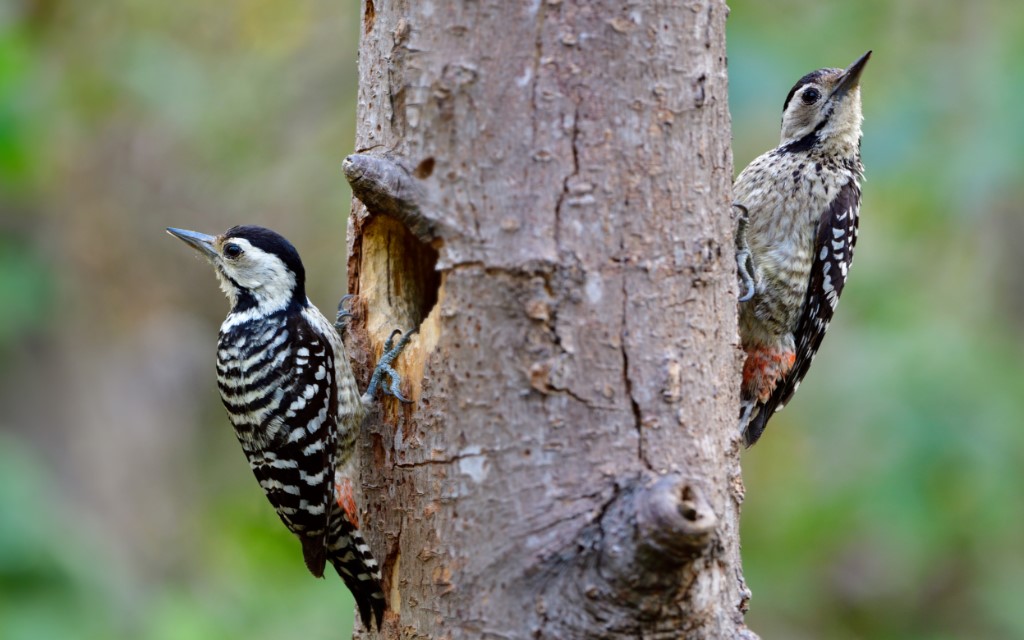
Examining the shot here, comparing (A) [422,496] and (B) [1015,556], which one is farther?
(B) [1015,556]

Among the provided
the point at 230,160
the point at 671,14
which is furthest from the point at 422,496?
the point at 230,160

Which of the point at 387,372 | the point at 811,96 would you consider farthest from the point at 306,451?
the point at 811,96

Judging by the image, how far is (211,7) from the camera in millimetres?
7949

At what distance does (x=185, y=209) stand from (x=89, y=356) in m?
1.55

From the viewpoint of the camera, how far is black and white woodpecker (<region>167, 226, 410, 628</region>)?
11.7 ft

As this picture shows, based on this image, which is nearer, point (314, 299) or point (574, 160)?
point (574, 160)

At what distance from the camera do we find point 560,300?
270cm

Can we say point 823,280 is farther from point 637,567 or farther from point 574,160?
point 637,567

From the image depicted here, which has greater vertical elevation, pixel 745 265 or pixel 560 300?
pixel 745 265

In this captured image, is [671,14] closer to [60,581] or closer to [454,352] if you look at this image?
[454,352]

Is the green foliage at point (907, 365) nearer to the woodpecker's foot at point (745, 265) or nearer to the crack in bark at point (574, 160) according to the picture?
the woodpecker's foot at point (745, 265)

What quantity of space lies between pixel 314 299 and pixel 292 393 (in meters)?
4.65

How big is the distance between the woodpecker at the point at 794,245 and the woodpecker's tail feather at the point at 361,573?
158cm

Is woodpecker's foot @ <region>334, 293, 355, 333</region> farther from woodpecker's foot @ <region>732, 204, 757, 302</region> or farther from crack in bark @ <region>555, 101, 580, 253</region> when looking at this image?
woodpecker's foot @ <region>732, 204, 757, 302</region>
